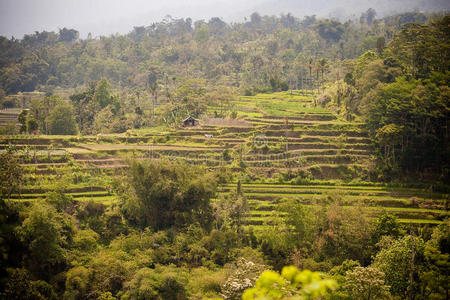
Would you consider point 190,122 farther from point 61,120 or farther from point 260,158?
point 61,120

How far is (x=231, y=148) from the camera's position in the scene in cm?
3478

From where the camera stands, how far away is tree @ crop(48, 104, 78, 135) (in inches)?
1602

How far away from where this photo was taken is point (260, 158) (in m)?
32.9

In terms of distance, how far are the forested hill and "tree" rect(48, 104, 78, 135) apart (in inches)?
942

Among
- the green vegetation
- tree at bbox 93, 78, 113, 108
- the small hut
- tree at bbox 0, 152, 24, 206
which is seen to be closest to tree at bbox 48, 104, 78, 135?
the green vegetation

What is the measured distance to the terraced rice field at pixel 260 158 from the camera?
26609mm

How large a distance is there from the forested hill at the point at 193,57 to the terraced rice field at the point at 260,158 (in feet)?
60.2

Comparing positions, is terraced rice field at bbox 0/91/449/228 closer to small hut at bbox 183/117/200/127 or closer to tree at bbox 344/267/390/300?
small hut at bbox 183/117/200/127

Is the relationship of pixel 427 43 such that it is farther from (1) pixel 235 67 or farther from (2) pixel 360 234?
(1) pixel 235 67

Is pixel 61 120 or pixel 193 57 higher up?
pixel 193 57

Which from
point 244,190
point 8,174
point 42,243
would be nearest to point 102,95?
point 8,174

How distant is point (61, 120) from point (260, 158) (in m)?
20.5

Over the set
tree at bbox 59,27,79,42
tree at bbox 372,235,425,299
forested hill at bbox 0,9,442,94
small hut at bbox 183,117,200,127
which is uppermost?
tree at bbox 59,27,79,42

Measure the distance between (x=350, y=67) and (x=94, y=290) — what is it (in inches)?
1463
